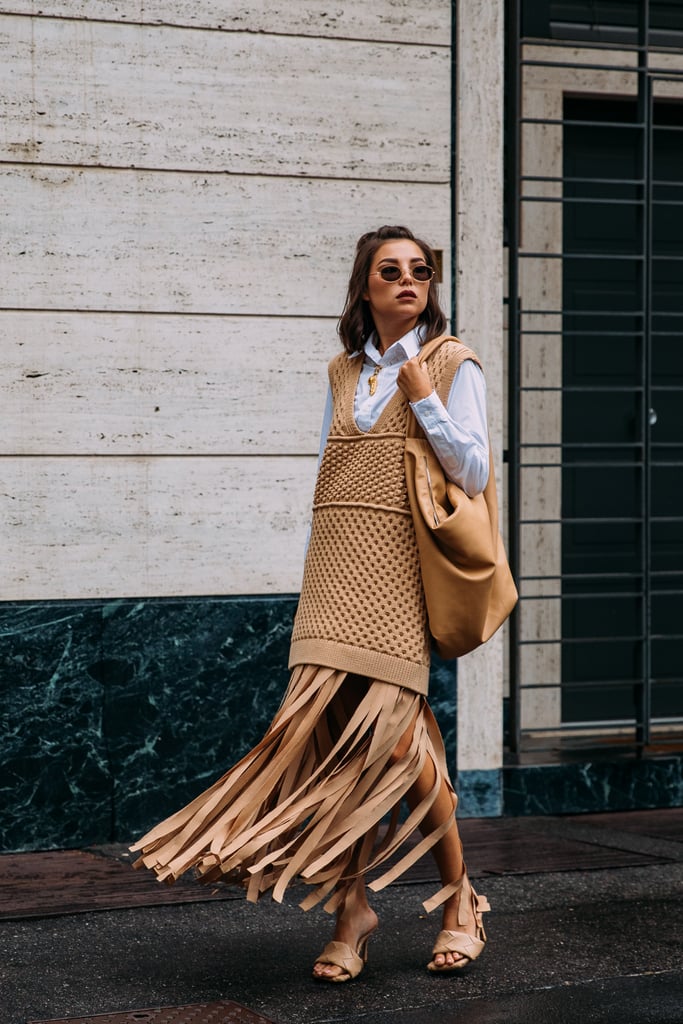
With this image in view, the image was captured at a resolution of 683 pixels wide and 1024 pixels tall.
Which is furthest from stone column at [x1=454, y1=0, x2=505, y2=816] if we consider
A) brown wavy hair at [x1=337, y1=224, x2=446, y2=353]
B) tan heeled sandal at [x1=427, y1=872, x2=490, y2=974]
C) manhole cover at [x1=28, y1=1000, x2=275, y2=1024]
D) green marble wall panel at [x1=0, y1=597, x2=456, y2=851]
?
manhole cover at [x1=28, y1=1000, x2=275, y2=1024]

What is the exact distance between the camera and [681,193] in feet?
25.9

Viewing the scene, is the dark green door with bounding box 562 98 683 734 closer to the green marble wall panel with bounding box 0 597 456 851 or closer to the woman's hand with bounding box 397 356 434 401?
the green marble wall panel with bounding box 0 597 456 851

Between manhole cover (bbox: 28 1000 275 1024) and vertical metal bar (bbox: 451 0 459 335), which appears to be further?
vertical metal bar (bbox: 451 0 459 335)

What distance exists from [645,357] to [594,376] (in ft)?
2.55

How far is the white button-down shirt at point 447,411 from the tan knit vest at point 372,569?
4 cm

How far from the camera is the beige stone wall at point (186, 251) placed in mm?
6121

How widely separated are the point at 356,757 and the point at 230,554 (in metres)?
2.30

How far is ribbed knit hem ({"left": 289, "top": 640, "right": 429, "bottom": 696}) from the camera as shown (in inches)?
164

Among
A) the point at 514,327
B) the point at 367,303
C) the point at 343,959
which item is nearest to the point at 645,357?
the point at 514,327

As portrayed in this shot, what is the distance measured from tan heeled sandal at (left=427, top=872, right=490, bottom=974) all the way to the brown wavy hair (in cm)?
152

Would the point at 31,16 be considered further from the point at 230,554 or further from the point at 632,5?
the point at 632,5

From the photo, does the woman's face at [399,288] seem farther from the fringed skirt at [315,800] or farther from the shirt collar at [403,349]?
the fringed skirt at [315,800]

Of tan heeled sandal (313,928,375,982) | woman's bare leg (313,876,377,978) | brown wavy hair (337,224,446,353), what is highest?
brown wavy hair (337,224,446,353)

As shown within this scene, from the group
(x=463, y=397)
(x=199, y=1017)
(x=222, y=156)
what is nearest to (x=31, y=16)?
(x=222, y=156)
